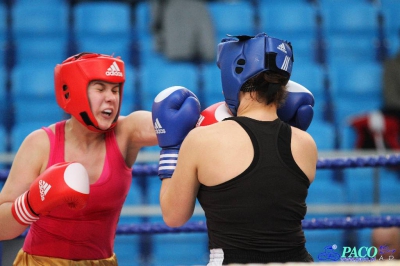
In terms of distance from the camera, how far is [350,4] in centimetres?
556

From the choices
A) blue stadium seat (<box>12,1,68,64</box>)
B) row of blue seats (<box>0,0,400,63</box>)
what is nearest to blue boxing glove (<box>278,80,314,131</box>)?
row of blue seats (<box>0,0,400,63</box>)

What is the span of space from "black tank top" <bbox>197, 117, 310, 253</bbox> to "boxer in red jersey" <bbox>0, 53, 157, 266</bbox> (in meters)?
0.58

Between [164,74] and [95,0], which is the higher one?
[95,0]

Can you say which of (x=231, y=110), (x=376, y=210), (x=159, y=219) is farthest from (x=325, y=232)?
(x=231, y=110)

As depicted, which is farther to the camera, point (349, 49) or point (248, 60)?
point (349, 49)

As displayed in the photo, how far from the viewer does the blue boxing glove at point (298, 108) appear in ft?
6.47

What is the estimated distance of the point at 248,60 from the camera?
5.87 feet

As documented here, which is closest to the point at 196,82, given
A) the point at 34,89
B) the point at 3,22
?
the point at 34,89

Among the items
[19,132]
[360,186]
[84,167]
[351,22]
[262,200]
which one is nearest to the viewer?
[262,200]

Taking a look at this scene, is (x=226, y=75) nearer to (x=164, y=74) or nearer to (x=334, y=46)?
(x=164, y=74)

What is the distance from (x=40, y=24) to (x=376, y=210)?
10.5 feet

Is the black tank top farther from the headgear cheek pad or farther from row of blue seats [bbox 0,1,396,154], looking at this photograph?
row of blue seats [bbox 0,1,396,154]

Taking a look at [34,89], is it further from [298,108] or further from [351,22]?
[298,108]

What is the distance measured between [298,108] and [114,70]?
674 mm
